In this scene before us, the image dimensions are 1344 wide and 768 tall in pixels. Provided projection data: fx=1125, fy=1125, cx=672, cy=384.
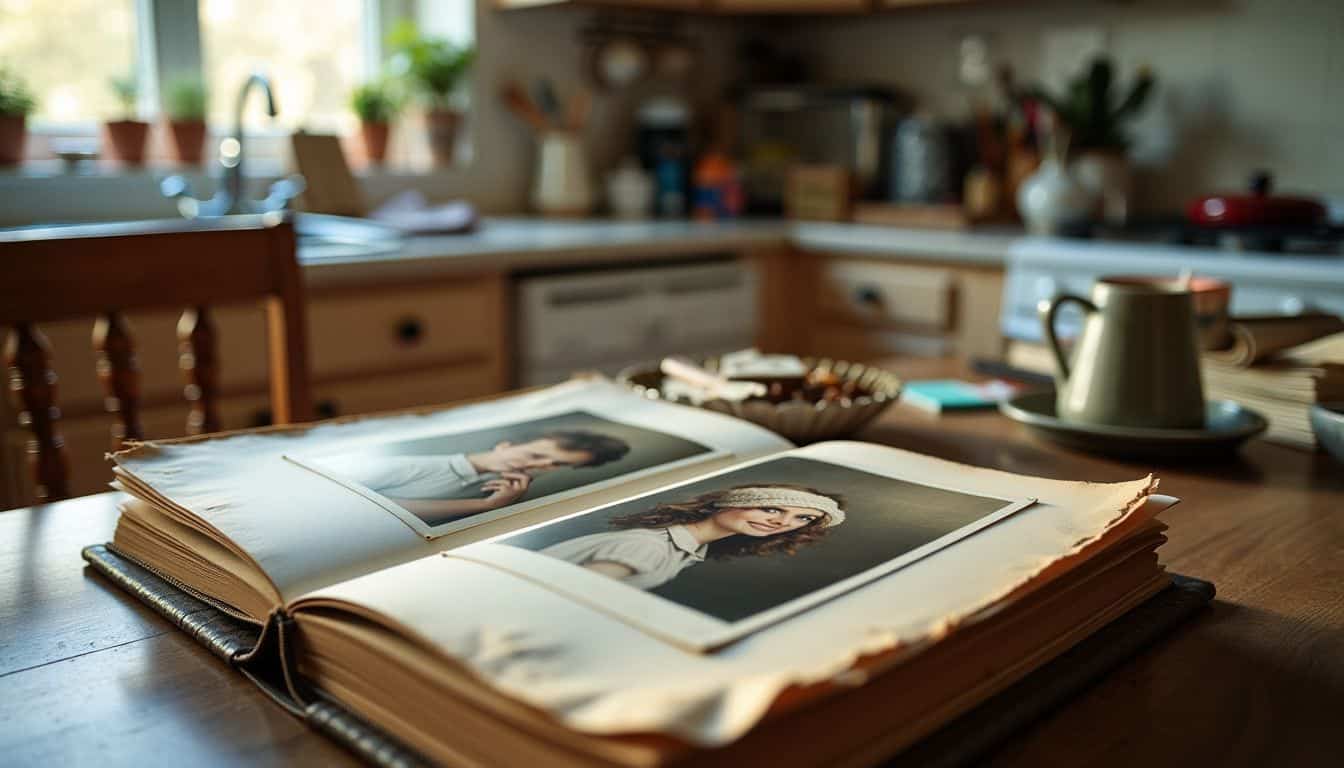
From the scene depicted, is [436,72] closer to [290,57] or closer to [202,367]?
[290,57]

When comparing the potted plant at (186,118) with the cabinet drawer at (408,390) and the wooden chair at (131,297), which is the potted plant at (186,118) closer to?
the cabinet drawer at (408,390)

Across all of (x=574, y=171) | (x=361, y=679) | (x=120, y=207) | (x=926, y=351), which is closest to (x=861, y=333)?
(x=926, y=351)

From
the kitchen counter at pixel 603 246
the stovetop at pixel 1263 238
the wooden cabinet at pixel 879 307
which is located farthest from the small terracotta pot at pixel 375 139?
the stovetop at pixel 1263 238

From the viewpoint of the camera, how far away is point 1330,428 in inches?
32.2

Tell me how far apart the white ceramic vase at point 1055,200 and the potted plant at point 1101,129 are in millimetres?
176

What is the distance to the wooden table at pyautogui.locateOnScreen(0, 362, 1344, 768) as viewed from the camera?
438 millimetres

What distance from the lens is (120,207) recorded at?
2.36 meters

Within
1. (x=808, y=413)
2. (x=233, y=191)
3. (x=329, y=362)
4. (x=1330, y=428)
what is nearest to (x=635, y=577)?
(x=808, y=413)

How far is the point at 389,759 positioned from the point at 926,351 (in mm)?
2235

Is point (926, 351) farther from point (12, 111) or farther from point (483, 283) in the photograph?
point (12, 111)

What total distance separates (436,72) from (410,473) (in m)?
2.30

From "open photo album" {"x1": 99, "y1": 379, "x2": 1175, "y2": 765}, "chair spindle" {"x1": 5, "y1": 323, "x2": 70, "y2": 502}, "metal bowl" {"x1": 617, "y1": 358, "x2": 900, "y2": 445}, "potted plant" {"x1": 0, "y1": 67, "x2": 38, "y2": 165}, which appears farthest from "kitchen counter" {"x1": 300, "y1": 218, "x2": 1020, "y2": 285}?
"open photo album" {"x1": 99, "y1": 379, "x2": 1175, "y2": 765}

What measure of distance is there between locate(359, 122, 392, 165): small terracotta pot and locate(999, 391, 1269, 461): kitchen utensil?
2.14 meters

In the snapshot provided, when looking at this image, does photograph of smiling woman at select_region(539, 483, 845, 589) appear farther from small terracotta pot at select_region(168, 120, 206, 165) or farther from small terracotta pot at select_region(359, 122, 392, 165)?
small terracotta pot at select_region(359, 122, 392, 165)
